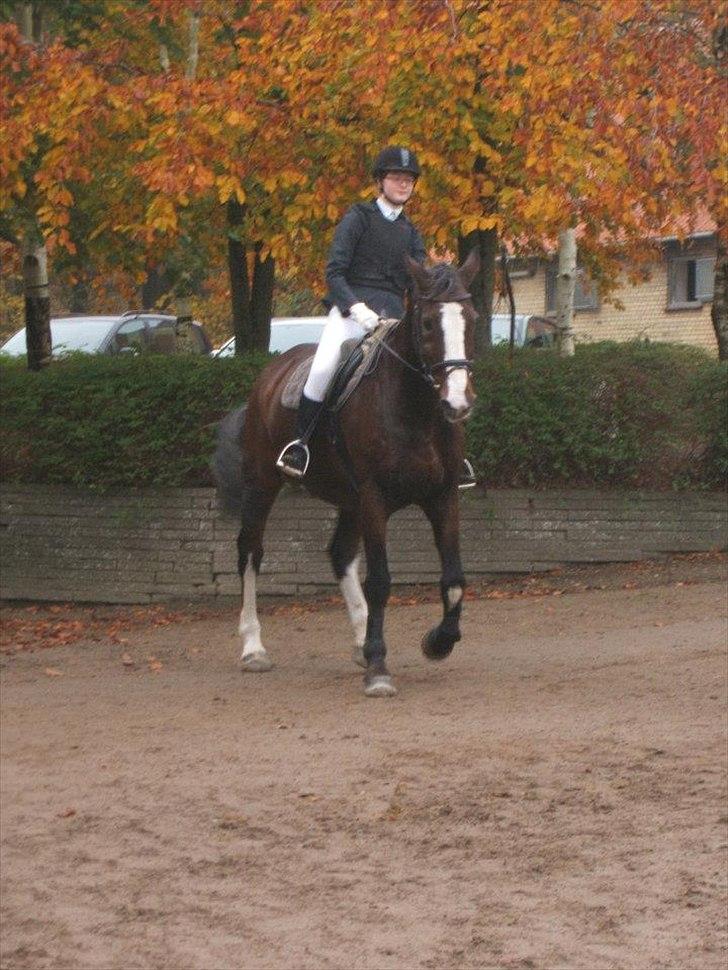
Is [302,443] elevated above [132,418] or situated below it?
above

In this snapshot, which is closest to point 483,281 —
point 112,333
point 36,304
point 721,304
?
point 721,304

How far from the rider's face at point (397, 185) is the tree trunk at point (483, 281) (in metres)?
5.89

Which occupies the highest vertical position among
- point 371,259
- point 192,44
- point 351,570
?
point 192,44

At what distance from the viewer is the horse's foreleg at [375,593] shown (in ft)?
35.8

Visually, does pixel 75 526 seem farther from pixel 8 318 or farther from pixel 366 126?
pixel 8 318

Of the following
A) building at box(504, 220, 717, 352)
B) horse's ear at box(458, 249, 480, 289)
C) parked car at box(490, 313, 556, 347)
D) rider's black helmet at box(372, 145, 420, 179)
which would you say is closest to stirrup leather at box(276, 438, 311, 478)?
horse's ear at box(458, 249, 480, 289)

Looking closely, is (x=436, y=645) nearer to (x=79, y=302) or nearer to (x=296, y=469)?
(x=296, y=469)

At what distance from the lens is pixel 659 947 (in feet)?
21.1

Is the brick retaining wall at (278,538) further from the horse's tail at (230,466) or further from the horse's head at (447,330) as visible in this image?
the horse's head at (447,330)

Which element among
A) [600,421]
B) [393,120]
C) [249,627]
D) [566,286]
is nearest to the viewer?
[249,627]

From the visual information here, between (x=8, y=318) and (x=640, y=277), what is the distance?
21.1 m

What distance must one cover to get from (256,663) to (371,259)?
2991mm

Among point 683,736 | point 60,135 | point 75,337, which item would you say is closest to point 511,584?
point 60,135

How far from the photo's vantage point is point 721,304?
62.2 ft
